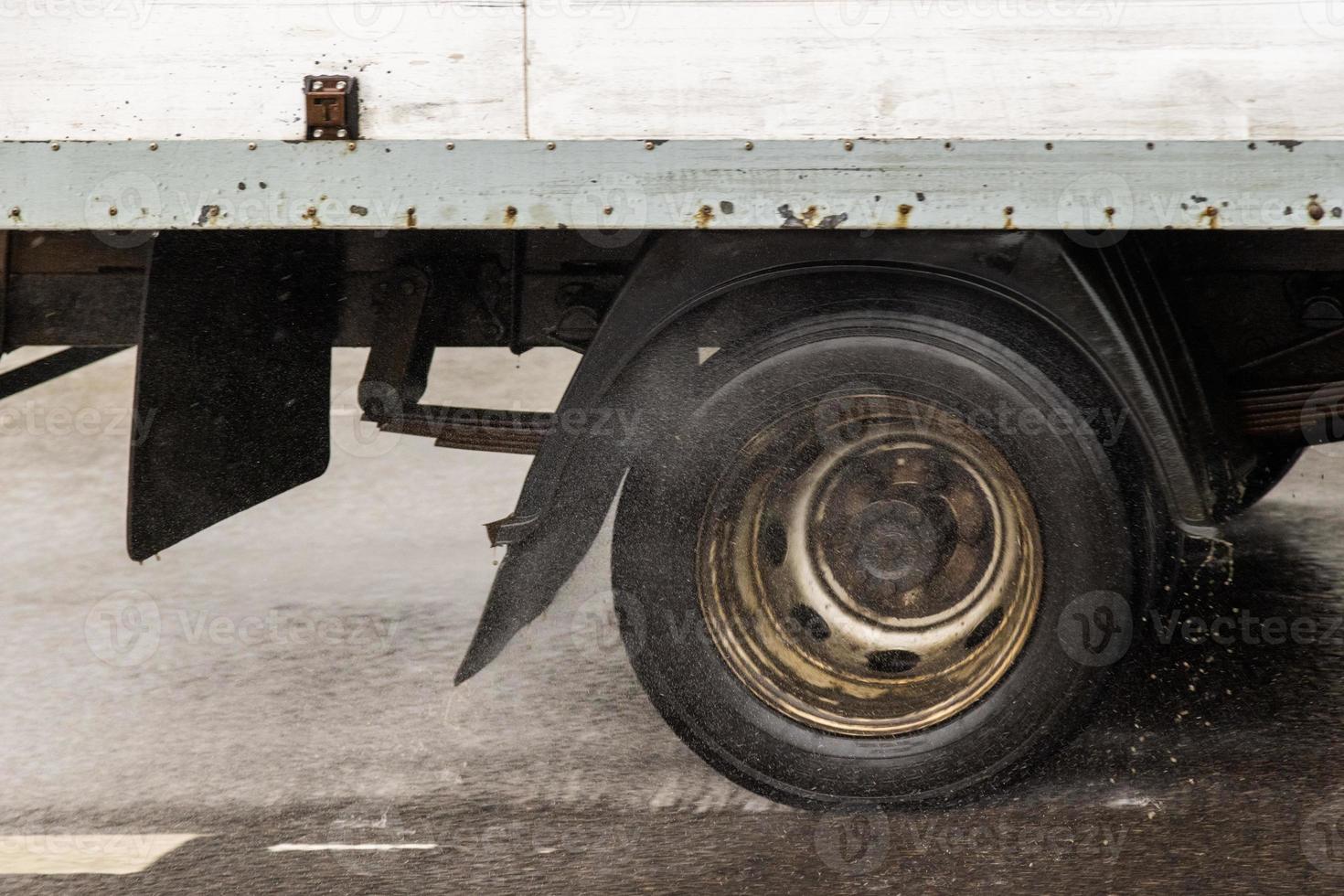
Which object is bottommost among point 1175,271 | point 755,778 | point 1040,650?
point 755,778

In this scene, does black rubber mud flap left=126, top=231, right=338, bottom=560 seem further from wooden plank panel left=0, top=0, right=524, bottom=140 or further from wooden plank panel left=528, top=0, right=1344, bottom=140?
wooden plank panel left=528, top=0, right=1344, bottom=140

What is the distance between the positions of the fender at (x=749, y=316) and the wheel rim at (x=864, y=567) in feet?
0.98

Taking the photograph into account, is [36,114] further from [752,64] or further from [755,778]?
[755,778]

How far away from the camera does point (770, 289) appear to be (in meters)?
3.39

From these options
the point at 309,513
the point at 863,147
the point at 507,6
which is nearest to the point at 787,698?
the point at 863,147

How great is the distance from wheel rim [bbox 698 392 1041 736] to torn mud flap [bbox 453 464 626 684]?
0.27 metres

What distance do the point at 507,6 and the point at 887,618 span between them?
1.72 metres

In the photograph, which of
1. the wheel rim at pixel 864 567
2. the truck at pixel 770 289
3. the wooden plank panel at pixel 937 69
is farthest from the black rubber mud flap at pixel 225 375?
the wheel rim at pixel 864 567

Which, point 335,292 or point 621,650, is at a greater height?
point 335,292

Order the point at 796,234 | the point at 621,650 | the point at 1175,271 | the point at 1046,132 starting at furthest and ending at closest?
the point at 621,650 < the point at 1175,271 < the point at 796,234 < the point at 1046,132

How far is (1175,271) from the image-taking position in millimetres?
3809

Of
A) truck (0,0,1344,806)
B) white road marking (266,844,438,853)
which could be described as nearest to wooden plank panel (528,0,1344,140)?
truck (0,0,1344,806)

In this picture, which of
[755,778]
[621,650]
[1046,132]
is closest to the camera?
[1046,132]

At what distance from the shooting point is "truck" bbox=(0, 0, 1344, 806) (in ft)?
9.86
